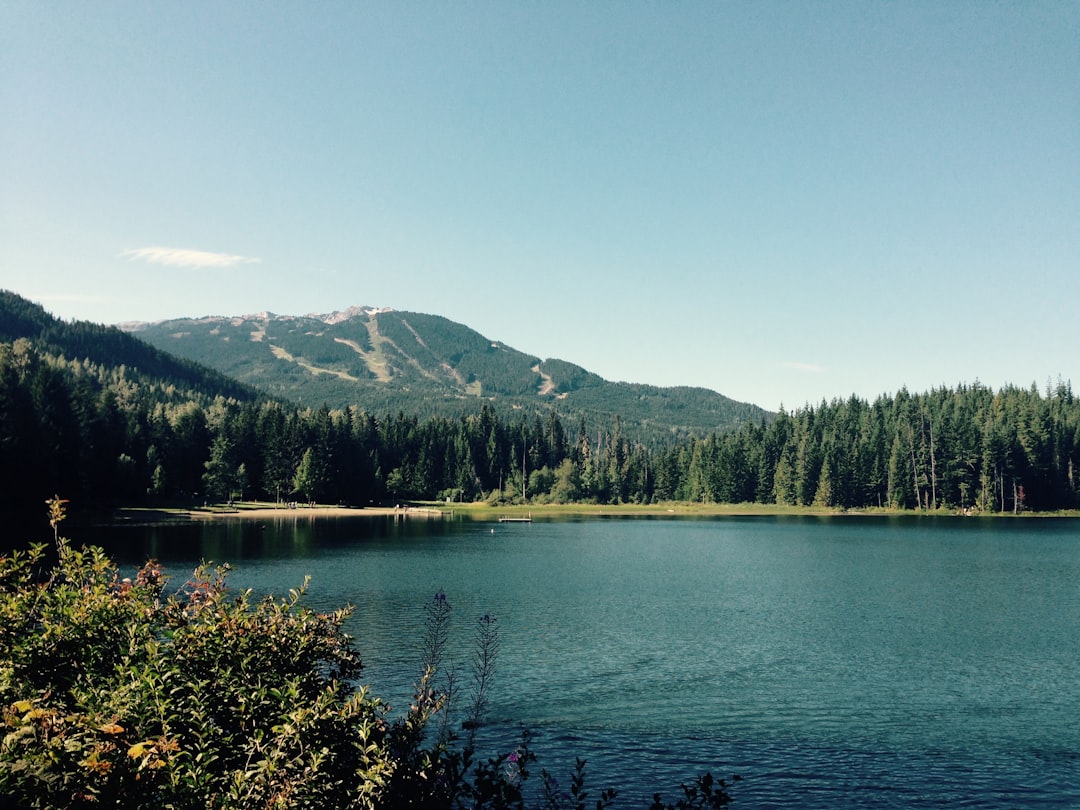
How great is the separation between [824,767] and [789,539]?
88.8 meters

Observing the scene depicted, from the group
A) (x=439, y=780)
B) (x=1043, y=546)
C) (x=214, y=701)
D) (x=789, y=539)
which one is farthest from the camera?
(x=789, y=539)

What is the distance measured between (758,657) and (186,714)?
30428 millimetres

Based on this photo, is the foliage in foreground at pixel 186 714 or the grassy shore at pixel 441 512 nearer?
the foliage in foreground at pixel 186 714

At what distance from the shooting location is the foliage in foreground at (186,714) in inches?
366

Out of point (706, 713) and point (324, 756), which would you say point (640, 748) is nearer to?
point (706, 713)

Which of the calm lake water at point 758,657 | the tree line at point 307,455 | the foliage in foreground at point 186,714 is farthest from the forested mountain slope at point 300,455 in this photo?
the foliage in foreground at point 186,714

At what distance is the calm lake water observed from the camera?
→ 2284cm

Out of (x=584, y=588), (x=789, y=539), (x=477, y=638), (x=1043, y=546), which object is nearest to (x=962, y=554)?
(x=1043, y=546)

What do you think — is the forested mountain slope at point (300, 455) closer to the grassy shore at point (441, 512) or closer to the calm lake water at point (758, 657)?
the grassy shore at point (441, 512)

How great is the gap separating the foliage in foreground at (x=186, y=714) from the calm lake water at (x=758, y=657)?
9711 mm

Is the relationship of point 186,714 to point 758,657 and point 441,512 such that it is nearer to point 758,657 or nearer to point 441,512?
point 758,657

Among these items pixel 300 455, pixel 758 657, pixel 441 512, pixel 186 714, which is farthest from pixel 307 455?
pixel 186 714

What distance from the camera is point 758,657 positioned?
3644 cm

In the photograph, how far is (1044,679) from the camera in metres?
32.9
